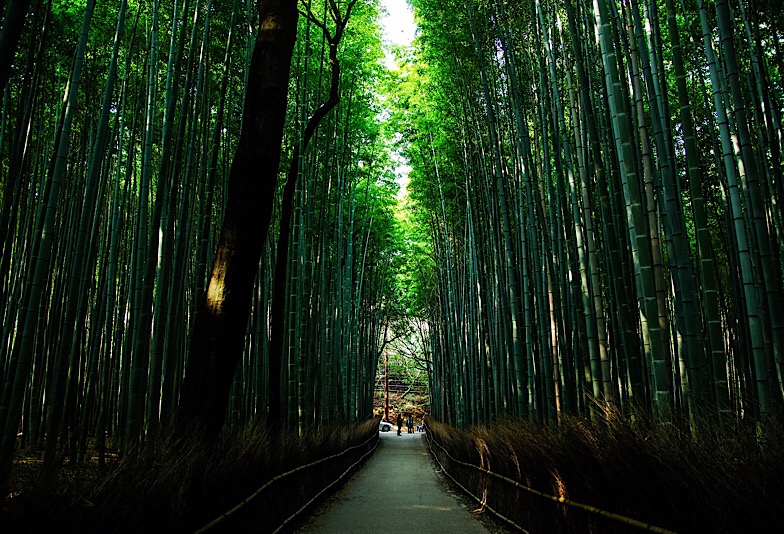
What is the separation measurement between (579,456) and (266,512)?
1671 mm

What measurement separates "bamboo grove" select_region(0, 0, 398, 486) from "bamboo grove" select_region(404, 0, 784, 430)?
1.65 metres

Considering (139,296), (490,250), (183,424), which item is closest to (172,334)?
(139,296)

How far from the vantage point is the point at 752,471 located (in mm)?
1327

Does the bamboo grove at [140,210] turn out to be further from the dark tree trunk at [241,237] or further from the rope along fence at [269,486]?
the rope along fence at [269,486]

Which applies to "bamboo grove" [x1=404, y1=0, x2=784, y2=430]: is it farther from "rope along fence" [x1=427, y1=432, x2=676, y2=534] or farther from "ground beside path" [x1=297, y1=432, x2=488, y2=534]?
"ground beside path" [x1=297, y1=432, x2=488, y2=534]

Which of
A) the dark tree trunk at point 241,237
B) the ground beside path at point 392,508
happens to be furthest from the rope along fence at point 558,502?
the dark tree trunk at point 241,237

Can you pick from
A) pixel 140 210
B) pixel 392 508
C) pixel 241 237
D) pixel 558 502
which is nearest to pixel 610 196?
pixel 558 502

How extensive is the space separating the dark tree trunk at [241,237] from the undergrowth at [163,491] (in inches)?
10.7

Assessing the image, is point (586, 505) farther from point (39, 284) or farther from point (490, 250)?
Result: point (490, 250)

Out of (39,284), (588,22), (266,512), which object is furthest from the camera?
(588,22)

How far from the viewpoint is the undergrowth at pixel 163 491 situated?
129cm

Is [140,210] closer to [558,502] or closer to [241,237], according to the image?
[241,237]

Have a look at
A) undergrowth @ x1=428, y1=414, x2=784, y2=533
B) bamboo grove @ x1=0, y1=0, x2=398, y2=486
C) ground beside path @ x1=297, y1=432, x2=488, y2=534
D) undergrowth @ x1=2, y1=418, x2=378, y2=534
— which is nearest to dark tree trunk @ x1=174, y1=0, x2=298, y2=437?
bamboo grove @ x1=0, y1=0, x2=398, y2=486

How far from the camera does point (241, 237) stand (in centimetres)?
296
